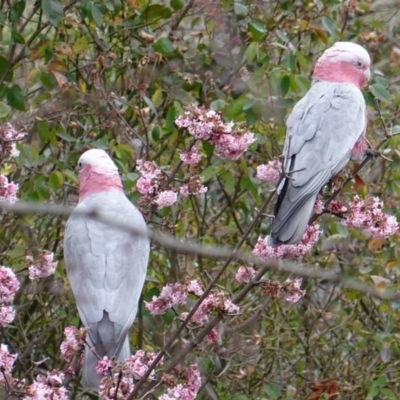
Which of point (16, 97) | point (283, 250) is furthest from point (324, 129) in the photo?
point (16, 97)

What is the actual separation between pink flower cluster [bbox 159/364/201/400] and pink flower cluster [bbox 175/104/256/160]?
745 millimetres

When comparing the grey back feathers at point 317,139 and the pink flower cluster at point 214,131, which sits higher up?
the pink flower cluster at point 214,131

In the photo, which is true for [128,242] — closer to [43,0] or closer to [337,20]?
[43,0]

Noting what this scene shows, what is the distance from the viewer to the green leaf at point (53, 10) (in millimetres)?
3771

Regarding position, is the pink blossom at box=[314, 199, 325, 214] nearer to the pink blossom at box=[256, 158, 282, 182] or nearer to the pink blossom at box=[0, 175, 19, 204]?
the pink blossom at box=[256, 158, 282, 182]

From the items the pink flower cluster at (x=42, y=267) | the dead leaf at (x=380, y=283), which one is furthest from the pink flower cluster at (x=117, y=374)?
the dead leaf at (x=380, y=283)

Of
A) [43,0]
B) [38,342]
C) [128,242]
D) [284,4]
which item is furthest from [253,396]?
[43,0]

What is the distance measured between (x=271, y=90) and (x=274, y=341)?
1.37 m

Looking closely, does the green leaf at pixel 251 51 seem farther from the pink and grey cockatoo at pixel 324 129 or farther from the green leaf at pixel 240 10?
the pink and grey cockatoo at pixel 324 129

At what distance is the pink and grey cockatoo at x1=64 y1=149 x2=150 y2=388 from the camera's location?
339 centimetres

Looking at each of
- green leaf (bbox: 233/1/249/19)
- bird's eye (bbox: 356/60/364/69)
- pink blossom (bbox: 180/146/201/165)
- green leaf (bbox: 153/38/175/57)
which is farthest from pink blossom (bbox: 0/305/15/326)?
bird's eye (bbox: 356/60/364/69)

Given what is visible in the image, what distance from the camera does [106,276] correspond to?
3.52 metres

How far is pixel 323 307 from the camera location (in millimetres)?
5398

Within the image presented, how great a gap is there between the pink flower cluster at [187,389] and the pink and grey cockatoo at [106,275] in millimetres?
285
